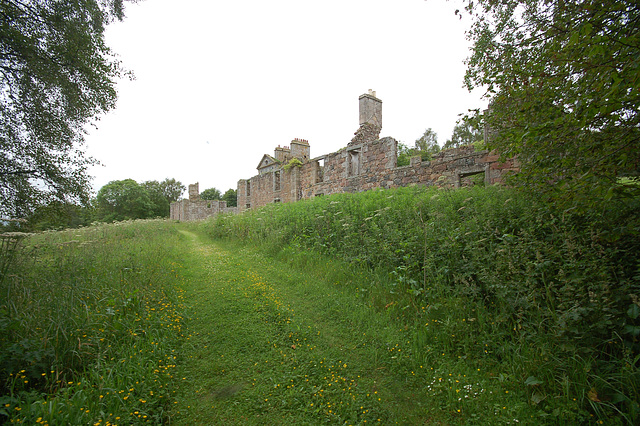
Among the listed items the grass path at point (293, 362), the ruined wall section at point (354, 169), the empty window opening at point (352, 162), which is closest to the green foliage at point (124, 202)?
the ruined wall section at point (354, 169)

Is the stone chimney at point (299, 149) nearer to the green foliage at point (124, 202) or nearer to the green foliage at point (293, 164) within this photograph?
the green foliage at point (293, 164)

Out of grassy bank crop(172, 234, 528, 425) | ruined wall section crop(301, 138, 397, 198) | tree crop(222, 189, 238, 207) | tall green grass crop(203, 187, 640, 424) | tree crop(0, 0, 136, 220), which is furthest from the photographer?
tree crop(222, 189, 238, 207)

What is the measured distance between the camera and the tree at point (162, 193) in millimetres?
51906

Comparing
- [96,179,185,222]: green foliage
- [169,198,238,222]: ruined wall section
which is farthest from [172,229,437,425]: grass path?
[96,179,185,222]: green foliage

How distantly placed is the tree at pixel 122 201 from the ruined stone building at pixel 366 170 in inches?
1236

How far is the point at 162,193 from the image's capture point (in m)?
56.6

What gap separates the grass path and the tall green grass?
48cm

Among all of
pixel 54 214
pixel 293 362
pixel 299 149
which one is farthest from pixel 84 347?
pixel 299 149

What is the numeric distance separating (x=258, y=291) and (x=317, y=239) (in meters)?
2.61

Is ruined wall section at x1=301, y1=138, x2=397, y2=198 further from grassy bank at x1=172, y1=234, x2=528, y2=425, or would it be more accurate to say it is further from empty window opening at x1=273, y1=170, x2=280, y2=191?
grassy bank at x1=172, y1=234, x2=528, y2=425

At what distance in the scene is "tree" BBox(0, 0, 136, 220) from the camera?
507 cm

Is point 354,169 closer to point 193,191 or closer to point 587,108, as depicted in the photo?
point 587,108

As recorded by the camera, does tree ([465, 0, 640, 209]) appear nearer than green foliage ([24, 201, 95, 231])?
Yes

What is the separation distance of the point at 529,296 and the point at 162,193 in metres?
64.1
